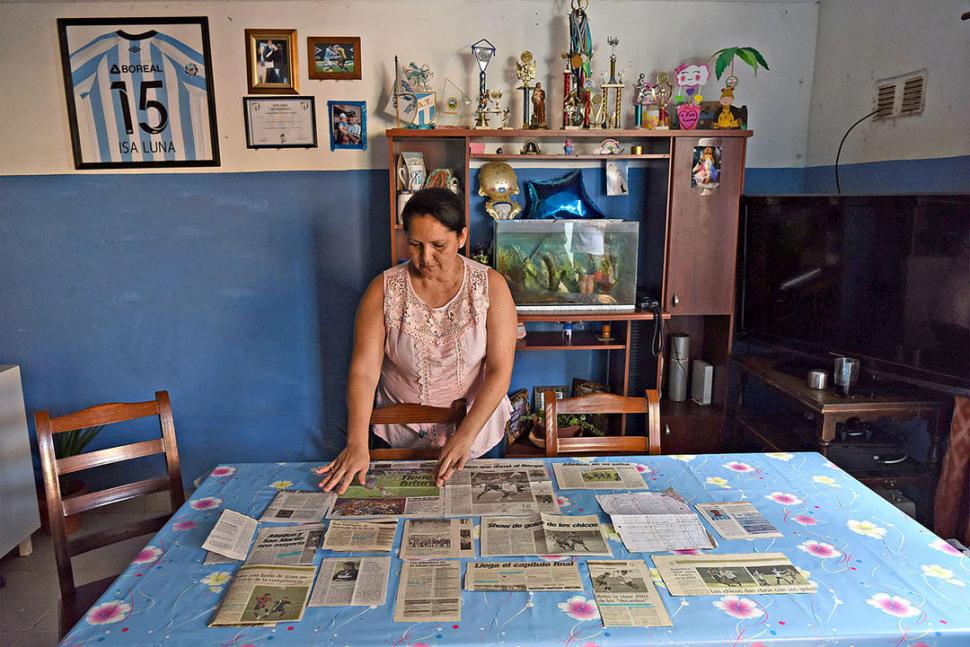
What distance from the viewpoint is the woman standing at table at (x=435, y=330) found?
1814 millimetres

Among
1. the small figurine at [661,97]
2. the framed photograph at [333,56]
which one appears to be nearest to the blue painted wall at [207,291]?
the small figurine at [661,97]

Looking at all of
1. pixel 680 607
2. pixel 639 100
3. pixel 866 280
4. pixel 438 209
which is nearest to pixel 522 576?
pixel 680 607

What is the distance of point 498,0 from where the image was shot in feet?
9.27

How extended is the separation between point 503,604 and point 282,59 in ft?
8.34

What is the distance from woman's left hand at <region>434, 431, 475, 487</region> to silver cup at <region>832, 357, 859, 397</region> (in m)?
1.46

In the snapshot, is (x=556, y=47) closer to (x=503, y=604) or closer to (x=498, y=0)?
(x=498, y=0)

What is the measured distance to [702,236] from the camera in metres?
2.76

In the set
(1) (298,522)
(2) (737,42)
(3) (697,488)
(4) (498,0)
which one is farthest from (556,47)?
(1) (298,522)

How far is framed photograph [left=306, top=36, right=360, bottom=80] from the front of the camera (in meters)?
2.81

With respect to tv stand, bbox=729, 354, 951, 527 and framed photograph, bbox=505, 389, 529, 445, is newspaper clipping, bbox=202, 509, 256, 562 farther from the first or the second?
tv stand, bbox=729, 354, 951, 527

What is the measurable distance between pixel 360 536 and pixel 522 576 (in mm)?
376

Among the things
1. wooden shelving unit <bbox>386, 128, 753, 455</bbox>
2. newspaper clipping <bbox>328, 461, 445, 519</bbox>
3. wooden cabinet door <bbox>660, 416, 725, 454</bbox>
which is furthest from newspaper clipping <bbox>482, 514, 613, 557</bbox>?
wooden cabinet door <bbox>660, 416, 725, 454</bbox>

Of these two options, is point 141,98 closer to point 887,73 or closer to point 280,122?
point 280,122

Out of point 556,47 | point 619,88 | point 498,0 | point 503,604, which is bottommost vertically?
point 503,604
